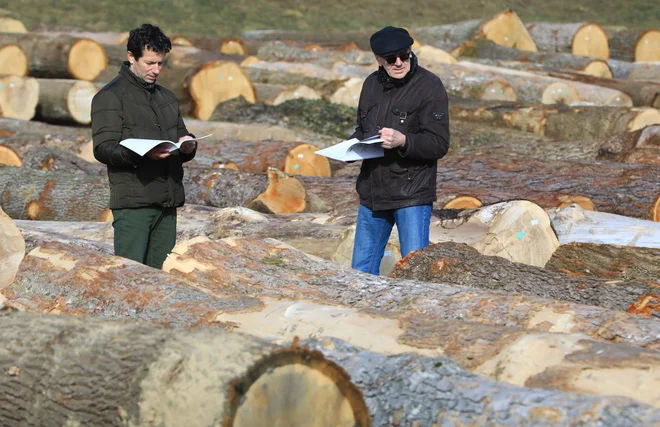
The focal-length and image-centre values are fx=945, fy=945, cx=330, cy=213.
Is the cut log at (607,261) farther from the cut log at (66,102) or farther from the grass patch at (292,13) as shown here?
the grass patch at (292,13)

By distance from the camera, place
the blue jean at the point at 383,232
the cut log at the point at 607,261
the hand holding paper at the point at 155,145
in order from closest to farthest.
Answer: the hand holding paper at the point at 155,145, the blue jean at the point at 383,232, the cut log at the point at 607,261

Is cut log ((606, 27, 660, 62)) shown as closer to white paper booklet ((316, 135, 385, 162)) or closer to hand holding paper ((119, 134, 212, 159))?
white paper booklet ((316, 135, 385, 162))

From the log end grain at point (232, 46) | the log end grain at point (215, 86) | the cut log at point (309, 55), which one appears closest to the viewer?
the log end grain at point (215, 86)

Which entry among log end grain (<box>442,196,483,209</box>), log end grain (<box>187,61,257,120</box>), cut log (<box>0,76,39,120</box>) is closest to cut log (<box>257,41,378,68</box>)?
log end grain (<box>187,61,257,120</box>)

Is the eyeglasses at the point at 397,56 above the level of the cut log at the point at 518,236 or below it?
above

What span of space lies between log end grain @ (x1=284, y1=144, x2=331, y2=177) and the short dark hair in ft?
14.3

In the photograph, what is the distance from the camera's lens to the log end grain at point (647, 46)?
59.6ft

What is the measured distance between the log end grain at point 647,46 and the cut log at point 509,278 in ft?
46.8

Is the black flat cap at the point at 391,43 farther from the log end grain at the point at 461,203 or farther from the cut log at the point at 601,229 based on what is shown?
the log end grain at the point at 461,203

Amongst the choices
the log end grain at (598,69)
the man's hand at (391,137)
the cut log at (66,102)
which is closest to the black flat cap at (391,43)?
the man's hand at (391,137)

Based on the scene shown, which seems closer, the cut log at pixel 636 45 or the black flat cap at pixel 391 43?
the black flat cap at pixel 391 43

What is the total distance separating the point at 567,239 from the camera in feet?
20.6

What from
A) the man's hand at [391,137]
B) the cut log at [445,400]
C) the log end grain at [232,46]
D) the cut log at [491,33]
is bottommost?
the log end grain at [232,46]

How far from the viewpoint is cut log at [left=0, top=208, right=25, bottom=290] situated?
501 centimetres
